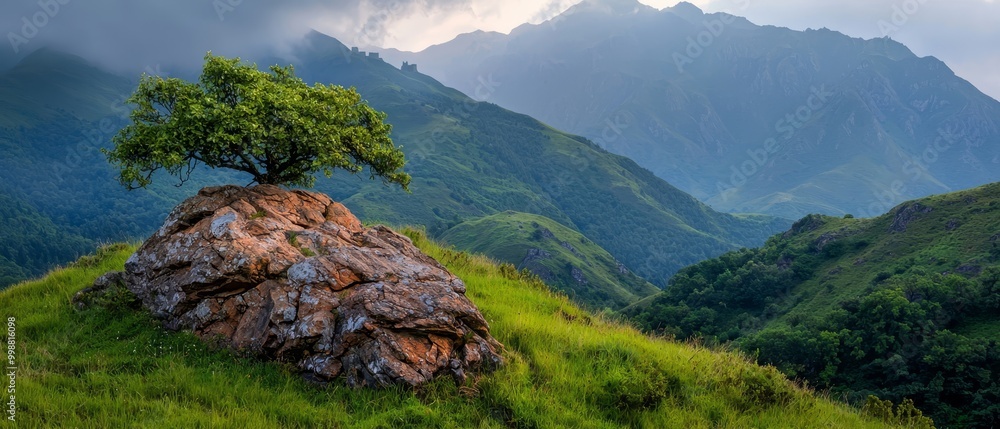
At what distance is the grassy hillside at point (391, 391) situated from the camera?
295 inches

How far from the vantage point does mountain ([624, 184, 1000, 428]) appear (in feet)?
206

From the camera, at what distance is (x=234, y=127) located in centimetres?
1265

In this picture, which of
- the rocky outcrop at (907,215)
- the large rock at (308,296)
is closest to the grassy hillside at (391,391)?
the large rock at (308,296)

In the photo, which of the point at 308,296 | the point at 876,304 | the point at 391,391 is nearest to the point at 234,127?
the point at 308,296

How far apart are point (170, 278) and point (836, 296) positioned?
126 meters

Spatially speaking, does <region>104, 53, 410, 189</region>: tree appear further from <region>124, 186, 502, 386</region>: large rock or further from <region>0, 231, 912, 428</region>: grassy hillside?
<region>0, 231, 912, 428</region>: grassy hillside

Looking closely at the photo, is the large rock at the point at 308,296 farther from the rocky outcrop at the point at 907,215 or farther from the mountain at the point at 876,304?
the rocky outcrop at the point at 907,215

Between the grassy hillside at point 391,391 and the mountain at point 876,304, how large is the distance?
27.6 metres

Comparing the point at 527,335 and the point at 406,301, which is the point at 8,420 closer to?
the point at 406,301

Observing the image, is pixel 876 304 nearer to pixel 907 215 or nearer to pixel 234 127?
pixel 907 215

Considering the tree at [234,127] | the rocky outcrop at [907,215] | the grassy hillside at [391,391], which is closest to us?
the grassy hillside at [391,391]

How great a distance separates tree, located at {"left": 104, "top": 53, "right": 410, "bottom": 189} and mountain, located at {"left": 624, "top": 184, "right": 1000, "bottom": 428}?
2944 cm

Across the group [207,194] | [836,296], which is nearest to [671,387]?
[207,194]

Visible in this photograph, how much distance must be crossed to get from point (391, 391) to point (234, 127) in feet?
26.8
